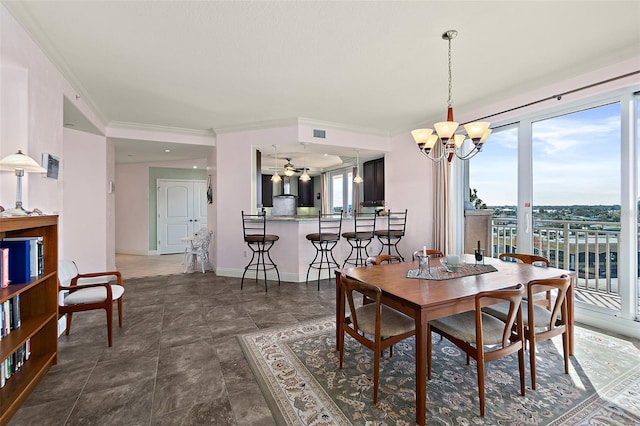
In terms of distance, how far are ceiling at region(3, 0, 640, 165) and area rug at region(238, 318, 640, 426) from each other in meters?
2.70

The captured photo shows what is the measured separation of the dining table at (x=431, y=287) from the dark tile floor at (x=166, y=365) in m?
0.97

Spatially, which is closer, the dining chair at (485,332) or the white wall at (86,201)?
the dining chair at (485,332)

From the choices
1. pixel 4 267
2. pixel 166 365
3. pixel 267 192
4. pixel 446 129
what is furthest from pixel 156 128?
pixel 446 129

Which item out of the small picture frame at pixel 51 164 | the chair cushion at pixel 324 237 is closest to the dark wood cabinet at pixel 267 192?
the chair cushion at pixel 324 237

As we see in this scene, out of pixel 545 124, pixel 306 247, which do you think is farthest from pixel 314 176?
pixel 545 124

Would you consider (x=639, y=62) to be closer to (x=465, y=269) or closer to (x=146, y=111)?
(x=465, y=269)

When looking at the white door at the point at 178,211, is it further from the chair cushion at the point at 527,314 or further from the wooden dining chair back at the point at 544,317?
the wooden dining chair back at the point at 544,317

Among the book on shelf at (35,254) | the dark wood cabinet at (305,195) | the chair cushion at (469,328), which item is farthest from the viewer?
the dark wood cabinet at (305,195)

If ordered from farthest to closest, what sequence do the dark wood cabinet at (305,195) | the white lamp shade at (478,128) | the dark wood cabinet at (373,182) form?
the dark wood cabinet at (305,195) → the dark wood cabinet at (373,182) → the white lamp shade at (478,128)

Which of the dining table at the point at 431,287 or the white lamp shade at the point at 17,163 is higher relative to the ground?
the white lamp shade at the point at 17,163

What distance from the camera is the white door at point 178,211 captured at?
7887 millimetres

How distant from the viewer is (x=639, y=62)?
269 cm

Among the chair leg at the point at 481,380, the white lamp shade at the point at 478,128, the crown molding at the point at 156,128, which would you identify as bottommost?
the chair leg at the point at 481,380

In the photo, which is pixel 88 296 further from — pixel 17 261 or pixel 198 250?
pixel 198 250
